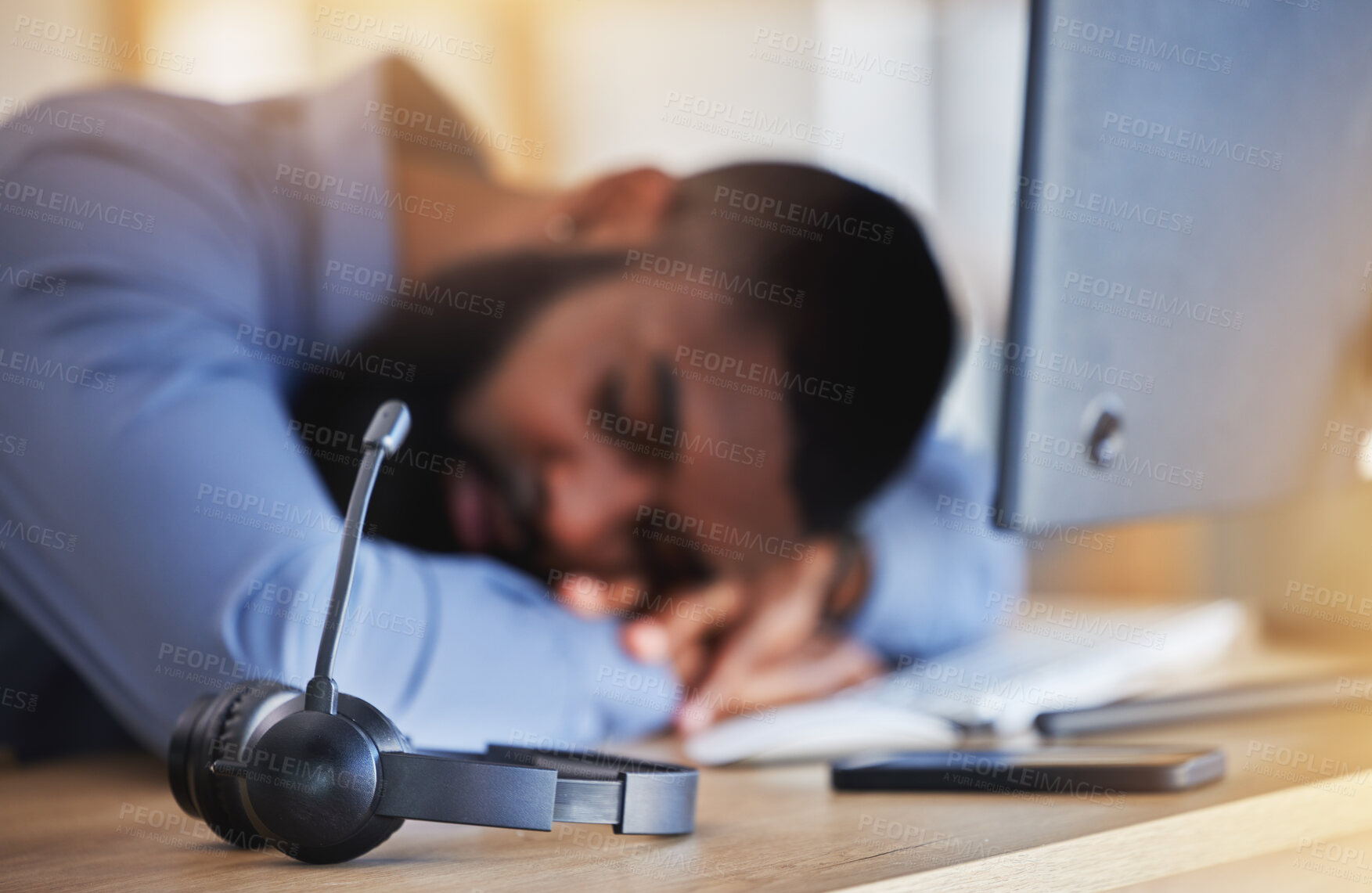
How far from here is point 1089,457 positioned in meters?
0.62

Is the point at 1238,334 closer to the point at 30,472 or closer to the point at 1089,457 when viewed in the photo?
the point at 1089,457

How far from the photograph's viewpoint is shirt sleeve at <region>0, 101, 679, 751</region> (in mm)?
555

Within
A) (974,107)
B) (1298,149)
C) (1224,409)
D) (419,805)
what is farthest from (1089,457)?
(974,107)

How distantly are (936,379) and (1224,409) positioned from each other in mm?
278

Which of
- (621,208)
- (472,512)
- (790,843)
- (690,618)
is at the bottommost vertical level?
(790,843)

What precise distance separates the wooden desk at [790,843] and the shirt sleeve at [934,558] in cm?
49

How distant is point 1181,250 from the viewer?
2.15 feet

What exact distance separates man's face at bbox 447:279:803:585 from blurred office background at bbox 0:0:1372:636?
0.83 m

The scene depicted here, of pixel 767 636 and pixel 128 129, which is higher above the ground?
pixel 128 129

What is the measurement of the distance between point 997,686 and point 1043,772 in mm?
285

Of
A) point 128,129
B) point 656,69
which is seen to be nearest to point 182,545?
point 128,129

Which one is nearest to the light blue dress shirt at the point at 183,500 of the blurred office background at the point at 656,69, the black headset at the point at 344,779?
the black headset at the point at 344,779

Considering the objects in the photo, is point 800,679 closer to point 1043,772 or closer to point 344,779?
point 1043,772

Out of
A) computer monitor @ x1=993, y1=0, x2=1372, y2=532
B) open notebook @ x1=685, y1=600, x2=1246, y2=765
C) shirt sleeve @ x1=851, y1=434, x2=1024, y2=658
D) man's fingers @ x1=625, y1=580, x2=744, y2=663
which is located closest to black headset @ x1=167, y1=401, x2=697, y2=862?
open notebook @ x1=685, y1=600, x2=1246, y2=765
